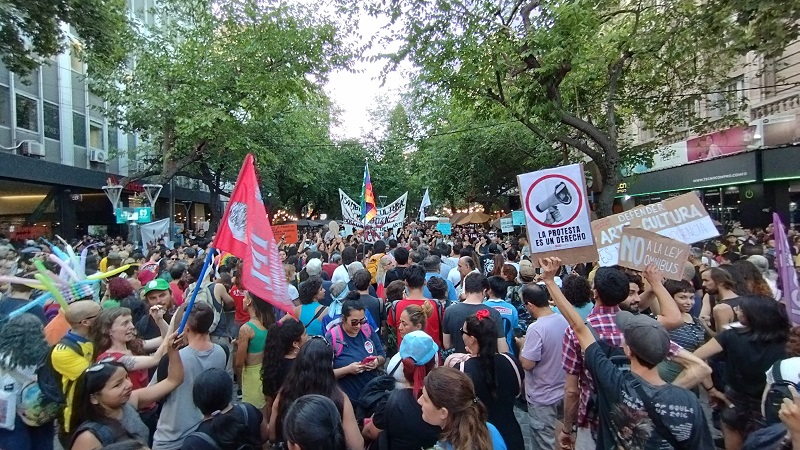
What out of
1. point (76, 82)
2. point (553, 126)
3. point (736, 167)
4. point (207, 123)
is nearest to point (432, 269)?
point (553, 126)

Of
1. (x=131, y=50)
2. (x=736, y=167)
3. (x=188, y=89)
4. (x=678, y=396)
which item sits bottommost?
(x=678, y=396)

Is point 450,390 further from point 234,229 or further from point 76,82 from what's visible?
point 76,82

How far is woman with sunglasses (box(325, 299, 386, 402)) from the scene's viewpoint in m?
4.25

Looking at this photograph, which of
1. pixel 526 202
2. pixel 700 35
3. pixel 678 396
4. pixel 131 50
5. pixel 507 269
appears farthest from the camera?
pixel 131 50

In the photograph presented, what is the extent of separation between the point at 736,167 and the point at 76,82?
87.7 feet

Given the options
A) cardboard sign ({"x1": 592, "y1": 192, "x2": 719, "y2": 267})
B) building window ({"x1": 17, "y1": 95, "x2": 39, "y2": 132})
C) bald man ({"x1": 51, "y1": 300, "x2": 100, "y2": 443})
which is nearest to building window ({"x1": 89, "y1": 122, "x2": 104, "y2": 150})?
building window ({"x1": 17, "y1": 95, "x2": 39, "y2": 132})

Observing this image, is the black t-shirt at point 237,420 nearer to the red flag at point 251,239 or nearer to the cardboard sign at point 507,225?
the red flag at point 251,239

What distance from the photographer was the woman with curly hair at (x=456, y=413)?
8.43 ft

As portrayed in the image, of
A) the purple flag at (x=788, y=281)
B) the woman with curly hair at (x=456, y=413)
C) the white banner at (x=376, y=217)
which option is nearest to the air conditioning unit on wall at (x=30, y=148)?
the white banner at (x=376, y=217)

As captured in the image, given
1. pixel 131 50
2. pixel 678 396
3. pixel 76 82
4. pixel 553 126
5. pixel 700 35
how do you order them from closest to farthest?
pixel 678 396 → pixel 700 35 → pixel 553 126 → pixel 131 50 → pixel 76 82

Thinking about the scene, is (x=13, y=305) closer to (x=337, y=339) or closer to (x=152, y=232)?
(x=337, y=339)

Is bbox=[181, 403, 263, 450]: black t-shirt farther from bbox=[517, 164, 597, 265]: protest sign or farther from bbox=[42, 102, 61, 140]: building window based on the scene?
bbox=[42, 102, 61, 140]: building window

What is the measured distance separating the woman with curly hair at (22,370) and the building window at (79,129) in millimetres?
24278

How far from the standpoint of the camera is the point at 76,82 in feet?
79.5
